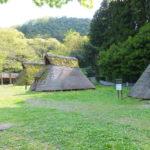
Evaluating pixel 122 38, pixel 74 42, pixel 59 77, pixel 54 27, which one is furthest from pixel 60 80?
pixel 54 27

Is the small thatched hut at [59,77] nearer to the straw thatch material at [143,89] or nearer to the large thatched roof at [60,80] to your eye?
the large thatched roof at [60,80]

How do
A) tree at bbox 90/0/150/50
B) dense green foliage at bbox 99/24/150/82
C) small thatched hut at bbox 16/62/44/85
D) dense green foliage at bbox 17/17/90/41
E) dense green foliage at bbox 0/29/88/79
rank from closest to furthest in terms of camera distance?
dense green foliage at bbox 99/24/150/82, tree at bbox 90/0/150/50, small thatched hut at bbox 16/62/44/85, dense green foliage at bbox 0/29/88/79, dense green foliage at bbox 17/17/90/41

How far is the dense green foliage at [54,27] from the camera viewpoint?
10000cm

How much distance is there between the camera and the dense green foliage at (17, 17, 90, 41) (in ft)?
328

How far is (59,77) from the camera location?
1342 inches

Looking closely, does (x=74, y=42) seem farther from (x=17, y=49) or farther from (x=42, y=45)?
(x=42, y=45)

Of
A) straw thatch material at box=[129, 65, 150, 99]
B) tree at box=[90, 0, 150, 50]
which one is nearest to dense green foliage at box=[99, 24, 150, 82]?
tree at box=[90, 0, 150, 50]

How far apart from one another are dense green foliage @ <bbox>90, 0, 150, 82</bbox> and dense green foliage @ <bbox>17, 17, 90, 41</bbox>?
49909 millimetres

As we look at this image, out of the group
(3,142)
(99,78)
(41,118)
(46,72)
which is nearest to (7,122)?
(41,118)

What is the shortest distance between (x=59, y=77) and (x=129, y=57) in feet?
21.8

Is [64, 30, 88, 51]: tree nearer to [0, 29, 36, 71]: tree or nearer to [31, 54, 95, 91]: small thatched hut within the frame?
[0, 29, 36, 71]: tree

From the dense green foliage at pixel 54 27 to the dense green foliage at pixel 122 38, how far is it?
49.9 m

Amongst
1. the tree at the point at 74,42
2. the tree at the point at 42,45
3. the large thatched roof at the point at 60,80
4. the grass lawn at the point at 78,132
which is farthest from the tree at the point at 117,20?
the tree at the point at 42,45

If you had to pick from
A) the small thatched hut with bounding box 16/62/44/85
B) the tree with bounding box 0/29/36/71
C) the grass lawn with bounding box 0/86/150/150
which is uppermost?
the tree with bounding box 0/29/36/71
